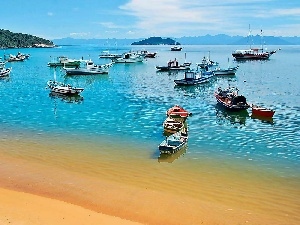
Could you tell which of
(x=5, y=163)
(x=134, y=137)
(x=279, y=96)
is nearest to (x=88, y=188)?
(x=5, y=163)

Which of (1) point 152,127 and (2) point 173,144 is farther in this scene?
(1) point 152,127

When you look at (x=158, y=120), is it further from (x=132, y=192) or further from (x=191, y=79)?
(x=191, y=79)

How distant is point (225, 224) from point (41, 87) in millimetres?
54140

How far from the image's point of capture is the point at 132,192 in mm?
20422

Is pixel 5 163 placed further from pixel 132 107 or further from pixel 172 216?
pixel 132 107

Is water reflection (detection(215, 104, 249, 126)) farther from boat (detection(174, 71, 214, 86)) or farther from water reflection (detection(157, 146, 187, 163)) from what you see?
boat (detection(174, 71, 214, 86))

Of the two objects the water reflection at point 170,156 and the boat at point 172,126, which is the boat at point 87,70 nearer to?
the boat at point 172,126

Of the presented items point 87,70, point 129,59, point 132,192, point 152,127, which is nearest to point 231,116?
point 152,127

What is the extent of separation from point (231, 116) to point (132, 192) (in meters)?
22.1

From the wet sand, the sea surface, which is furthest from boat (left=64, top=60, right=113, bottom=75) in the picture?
the wet sand

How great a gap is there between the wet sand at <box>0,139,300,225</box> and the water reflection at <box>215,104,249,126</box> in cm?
1318

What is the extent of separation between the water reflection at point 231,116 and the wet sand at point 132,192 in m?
13.2

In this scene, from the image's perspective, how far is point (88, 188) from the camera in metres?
20.9

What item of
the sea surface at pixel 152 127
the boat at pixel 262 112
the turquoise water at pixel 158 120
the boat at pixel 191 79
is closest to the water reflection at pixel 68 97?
the sea surface at pixel 152 127
